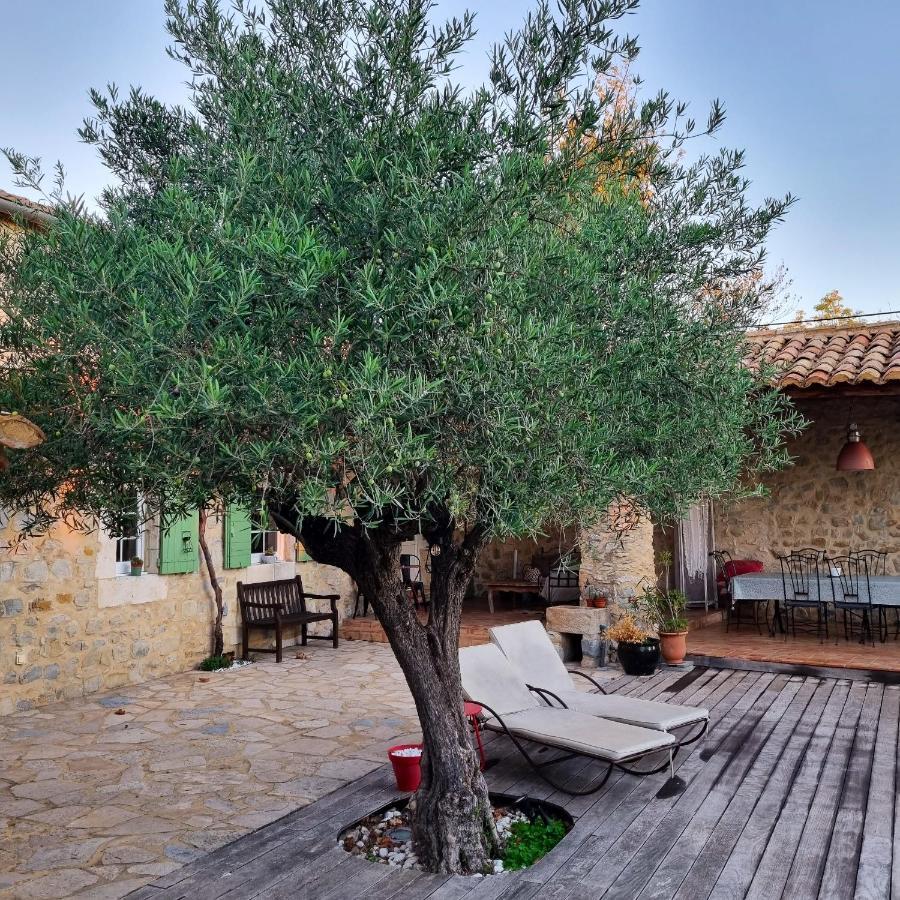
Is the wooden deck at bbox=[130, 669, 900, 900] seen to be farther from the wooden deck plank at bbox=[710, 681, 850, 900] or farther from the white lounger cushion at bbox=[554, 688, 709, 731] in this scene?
the white lounger cushion at bbox=[554, 688, 709, 731]

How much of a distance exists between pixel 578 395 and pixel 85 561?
19.6 ft

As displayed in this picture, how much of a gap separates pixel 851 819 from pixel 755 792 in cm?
54

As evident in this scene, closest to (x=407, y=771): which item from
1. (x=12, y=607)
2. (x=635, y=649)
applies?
(x=635, y=649)

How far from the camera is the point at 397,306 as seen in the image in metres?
2.47

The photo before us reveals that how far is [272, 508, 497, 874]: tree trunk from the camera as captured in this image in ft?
11.9

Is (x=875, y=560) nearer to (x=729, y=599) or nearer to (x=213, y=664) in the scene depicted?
(x=729, y=599)

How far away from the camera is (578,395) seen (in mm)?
3014

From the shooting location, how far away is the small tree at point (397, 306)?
94.4 inches

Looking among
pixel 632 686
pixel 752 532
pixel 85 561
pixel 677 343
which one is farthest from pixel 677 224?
pixel 752 532

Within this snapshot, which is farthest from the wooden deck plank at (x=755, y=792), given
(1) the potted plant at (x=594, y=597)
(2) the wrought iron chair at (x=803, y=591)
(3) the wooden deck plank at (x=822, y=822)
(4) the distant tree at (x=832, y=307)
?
(4) the distant tree at (x=832, y=307)

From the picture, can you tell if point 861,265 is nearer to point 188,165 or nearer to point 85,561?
point 85,561

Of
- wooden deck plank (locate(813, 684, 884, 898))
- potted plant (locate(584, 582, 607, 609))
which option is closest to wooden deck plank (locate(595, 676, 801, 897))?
wooden deck plank (locate(813, 684, 884, 898))

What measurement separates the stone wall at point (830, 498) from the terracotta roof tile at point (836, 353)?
2.50 ft

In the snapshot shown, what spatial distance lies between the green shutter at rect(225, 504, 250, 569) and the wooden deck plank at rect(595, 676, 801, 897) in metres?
5.52
